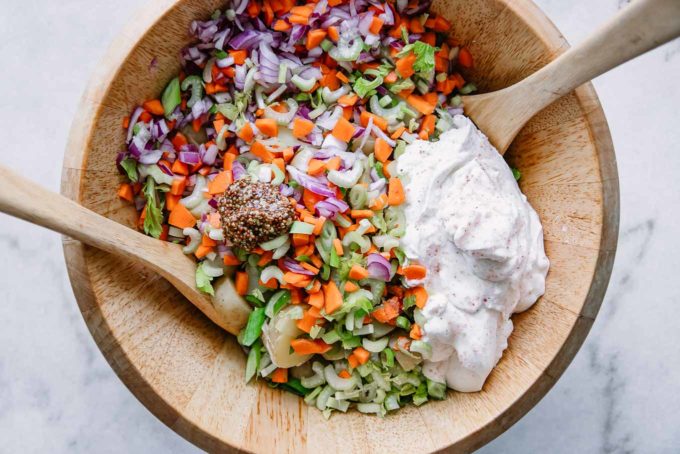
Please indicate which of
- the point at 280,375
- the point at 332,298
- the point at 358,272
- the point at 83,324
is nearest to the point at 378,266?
the point at 358,272

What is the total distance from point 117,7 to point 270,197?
1081mm

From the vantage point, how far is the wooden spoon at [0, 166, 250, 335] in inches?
Result: 67.8

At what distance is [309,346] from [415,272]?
40 cm

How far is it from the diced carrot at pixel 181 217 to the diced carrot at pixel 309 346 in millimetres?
491

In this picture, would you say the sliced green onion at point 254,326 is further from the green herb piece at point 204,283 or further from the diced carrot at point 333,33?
the diced carrot at point 333,33

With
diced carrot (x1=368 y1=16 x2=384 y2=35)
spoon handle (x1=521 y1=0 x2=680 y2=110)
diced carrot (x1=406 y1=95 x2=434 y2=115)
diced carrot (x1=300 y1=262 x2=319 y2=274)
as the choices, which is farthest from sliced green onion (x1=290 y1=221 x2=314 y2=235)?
spoon handle (x1=521 y1=0 x2=680 y2=110)

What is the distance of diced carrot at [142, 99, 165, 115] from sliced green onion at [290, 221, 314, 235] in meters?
0.57

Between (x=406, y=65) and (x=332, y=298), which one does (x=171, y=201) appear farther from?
(x=406, y=65)

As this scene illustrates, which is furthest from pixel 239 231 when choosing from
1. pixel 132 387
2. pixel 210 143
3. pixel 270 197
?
pixel 132 387

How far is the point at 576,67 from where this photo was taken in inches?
73.8

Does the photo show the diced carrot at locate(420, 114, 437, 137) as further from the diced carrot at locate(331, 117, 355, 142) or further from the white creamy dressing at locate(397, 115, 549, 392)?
the diced carrot at locate(331, 117, 355, 142)

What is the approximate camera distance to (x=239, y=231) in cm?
195

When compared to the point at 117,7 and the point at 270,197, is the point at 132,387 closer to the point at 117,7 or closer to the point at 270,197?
the point at 270,197

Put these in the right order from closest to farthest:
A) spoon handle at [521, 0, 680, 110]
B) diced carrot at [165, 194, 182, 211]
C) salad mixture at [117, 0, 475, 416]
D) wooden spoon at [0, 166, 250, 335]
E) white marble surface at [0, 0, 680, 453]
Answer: spoon handle at [521, 0, 680, 110]
wooden spoon at [0, 166, 250, 335]
salad mixture at [117, 0, 475, 416]
diced carrot at [165, 194, 182, 211]
white marble surface at [0, 0, 680, 453]
